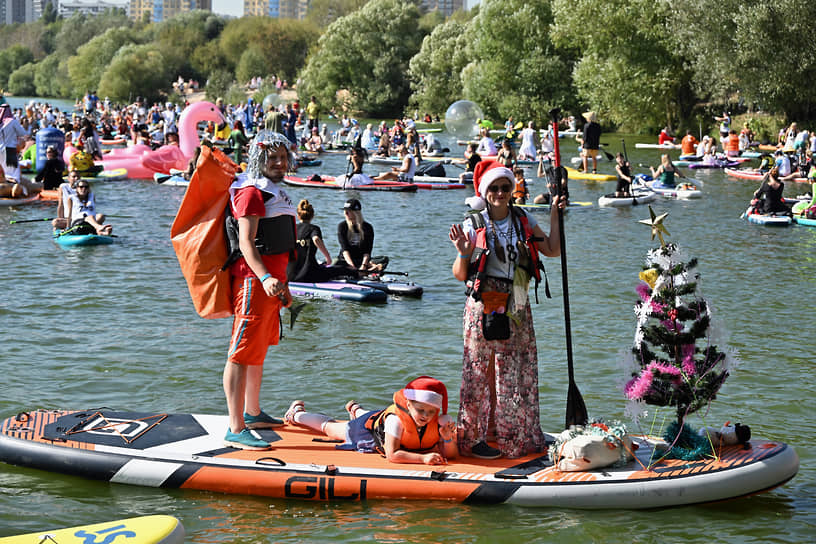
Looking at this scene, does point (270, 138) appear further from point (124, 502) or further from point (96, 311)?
point (96, 311)

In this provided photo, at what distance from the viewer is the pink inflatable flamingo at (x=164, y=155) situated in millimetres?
28000

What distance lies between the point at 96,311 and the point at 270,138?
678 centimetres

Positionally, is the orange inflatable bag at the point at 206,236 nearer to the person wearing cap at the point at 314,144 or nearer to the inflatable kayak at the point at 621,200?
the inflatable kayak at the point at 621,200

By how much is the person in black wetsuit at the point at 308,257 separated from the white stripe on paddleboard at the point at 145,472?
19.7ft

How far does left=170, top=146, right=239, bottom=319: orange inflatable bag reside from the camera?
6621mm

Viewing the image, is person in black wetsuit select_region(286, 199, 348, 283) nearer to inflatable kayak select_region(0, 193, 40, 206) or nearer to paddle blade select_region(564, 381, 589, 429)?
paddle blade select_region(564, 381, 589, 429)

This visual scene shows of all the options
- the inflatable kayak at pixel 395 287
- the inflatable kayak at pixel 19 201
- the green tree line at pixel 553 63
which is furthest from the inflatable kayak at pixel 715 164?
the inflatable kayak at pixel 395 287

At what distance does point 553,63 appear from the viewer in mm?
50250

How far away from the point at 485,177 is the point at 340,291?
6.68m

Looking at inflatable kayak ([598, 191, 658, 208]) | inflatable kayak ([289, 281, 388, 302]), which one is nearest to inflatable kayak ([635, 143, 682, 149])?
inflatable kayak ([598, 191, 658, 208])

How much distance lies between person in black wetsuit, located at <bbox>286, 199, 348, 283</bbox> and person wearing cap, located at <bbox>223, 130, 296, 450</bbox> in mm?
5778

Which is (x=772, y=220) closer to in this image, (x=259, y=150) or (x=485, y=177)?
(x=485, y=177)

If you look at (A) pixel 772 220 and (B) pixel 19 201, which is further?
(B) pixel 19 201

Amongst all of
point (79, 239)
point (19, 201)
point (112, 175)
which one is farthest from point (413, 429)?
point (112, 175)
